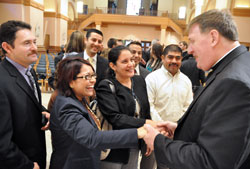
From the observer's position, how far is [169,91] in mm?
2451

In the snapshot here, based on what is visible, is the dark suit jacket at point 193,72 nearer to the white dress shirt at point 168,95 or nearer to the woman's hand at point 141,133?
the white dress shirt at point 168,95

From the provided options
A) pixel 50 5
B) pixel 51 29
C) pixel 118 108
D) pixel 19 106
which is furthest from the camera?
pixel 51 29

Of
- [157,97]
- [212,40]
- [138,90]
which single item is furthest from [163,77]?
[212,40]

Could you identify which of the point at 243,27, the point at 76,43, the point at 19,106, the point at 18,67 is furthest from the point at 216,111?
the point at 243,27

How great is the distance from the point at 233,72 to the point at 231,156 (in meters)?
0.38

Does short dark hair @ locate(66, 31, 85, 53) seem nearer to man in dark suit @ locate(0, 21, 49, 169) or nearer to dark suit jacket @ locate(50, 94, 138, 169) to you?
man in dark suit @ locate(0, 21, 49, 169)

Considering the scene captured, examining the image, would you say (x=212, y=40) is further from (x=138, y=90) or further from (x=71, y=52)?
(x=71, y=52)

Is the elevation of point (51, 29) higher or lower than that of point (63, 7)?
lower

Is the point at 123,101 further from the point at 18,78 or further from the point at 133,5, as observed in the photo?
the point at 133,5

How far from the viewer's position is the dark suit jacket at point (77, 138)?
1348 millimetres

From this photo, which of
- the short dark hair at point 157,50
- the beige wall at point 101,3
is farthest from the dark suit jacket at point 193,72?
the beige wall at point 101,3

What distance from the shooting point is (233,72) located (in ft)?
3.34

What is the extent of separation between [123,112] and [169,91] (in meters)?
0.75

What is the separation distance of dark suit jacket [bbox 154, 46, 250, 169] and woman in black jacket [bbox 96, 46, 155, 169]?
71 cm
